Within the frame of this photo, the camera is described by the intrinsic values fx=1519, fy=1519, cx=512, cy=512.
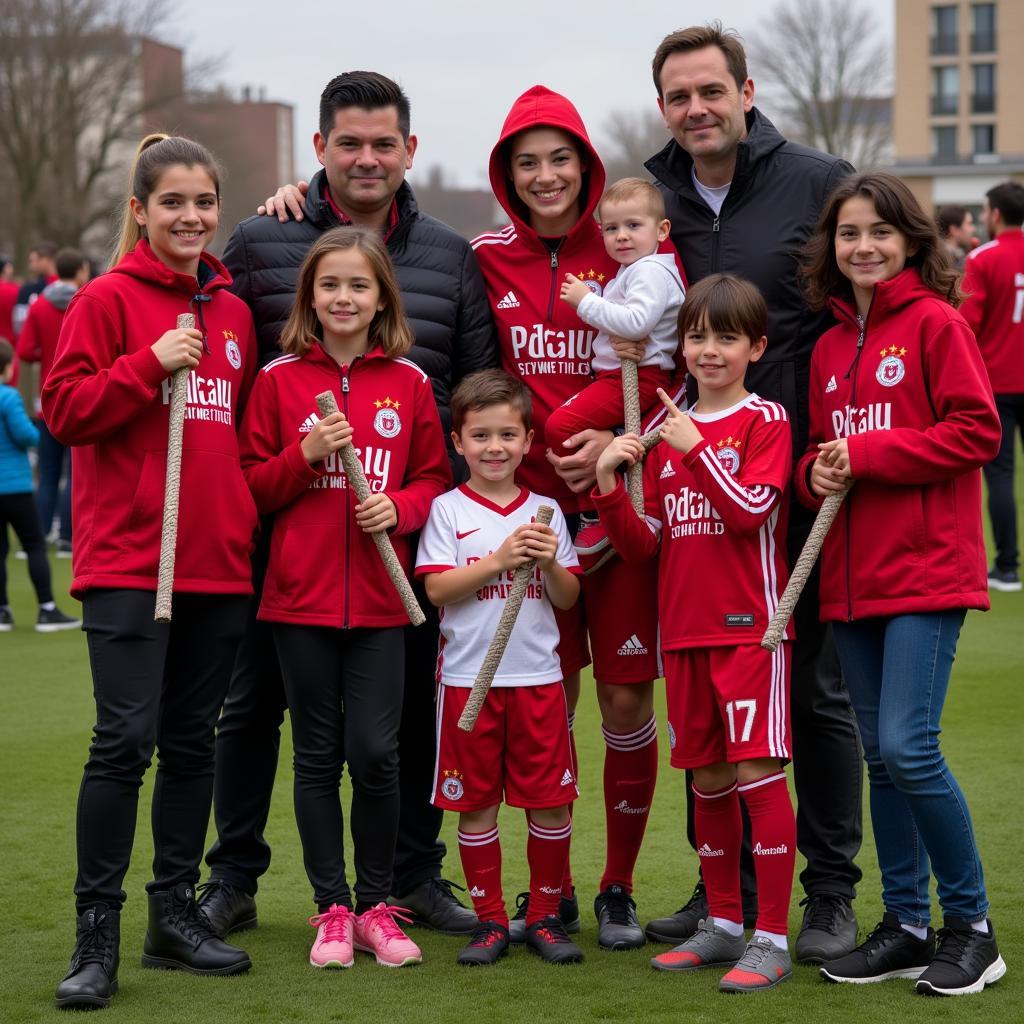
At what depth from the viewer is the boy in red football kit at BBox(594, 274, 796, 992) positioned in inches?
150

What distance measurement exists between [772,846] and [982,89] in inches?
2457

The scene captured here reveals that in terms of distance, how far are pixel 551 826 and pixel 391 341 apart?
1382mm

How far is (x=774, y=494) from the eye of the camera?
12.5 feet

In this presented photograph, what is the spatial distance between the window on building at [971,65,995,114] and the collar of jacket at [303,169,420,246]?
200 ft

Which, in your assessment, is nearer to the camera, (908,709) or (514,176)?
(908,709)

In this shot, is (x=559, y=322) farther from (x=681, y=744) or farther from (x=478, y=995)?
(x=478, y=995)

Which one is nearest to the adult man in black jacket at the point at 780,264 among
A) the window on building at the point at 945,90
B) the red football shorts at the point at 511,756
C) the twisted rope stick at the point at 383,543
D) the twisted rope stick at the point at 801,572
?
the twisted rope stick at the point at 801,572

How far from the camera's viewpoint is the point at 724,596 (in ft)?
12.7

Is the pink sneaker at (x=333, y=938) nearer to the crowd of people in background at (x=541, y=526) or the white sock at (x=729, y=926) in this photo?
the crowd of people in background at (x=541, y=526)

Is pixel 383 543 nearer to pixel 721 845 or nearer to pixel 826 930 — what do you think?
pixel 721 845

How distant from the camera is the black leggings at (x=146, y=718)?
375 cm

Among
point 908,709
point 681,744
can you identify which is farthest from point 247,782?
point 908,709

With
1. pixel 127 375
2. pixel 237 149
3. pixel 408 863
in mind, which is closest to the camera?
pixel 127 375

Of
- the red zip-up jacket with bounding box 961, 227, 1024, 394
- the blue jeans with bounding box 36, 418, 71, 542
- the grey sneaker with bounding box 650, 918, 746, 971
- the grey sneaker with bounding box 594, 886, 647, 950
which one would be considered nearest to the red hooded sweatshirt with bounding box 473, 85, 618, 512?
the grey sneaker with bounding box 594, 886, 647, 950
